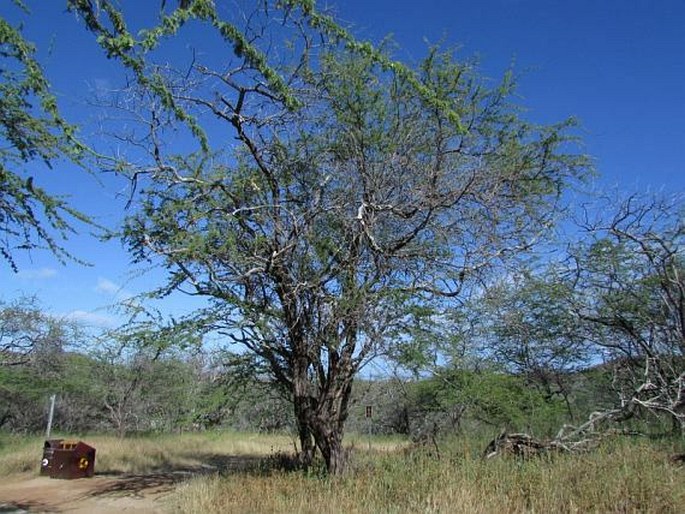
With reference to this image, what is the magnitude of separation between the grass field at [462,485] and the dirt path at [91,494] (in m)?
0.86

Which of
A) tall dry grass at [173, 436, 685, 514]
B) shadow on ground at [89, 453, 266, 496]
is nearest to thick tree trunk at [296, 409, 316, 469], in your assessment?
shadow on ground at [89, 453, 266, 496]

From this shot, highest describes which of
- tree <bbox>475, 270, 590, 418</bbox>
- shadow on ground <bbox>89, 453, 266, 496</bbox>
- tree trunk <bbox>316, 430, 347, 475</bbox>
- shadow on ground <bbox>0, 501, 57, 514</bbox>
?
tree <bbox>475, 270, 590, 418</bbox>

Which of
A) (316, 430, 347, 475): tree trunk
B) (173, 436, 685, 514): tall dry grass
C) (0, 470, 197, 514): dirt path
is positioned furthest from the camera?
(0, 470, 197, 514): dirt path

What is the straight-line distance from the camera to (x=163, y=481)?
557 inches

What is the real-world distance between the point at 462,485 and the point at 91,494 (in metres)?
8.59

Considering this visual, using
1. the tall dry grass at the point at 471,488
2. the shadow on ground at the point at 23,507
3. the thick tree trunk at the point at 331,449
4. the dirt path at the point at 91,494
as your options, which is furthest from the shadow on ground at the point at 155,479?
the tall dry grass at the point at 471,488

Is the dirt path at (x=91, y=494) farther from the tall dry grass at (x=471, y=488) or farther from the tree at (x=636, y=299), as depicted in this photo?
the tree at (x=636, y=299)

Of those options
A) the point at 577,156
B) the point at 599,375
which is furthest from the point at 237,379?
the point at 599,375

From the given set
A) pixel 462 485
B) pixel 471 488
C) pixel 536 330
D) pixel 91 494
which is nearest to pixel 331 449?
pixel 462 485

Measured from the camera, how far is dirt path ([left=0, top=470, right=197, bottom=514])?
10883 millimetres

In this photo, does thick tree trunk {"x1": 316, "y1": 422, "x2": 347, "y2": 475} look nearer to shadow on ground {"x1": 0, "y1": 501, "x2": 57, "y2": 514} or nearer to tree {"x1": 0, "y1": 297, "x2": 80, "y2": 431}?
shadow on ground {"x1": 0, "y1": 501, "x2": 57, "y2": 514}

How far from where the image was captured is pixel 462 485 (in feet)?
25.0

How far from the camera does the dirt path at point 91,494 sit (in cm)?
1088

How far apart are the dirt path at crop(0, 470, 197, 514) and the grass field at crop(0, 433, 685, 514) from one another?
865 mm
